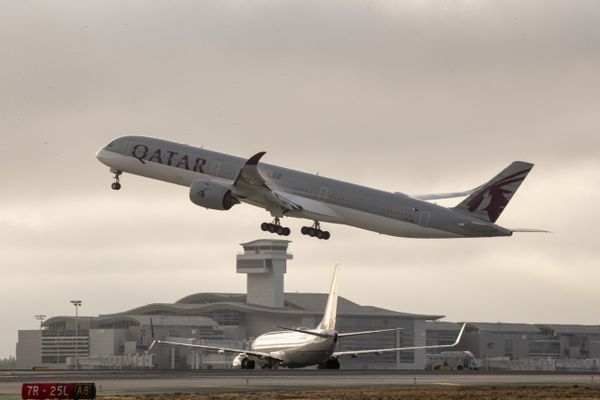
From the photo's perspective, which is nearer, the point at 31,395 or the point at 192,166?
the point at 31,395

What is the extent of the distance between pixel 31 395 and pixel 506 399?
79.0 ft

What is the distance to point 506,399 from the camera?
67.1 meters

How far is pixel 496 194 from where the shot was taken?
103m

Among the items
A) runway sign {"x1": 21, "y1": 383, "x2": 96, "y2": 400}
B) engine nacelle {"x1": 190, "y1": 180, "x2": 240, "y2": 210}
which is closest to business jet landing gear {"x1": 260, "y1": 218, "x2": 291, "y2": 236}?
engine nacelle {"x1": 190, "y1": 180, "x2": 240, "y2": 210}

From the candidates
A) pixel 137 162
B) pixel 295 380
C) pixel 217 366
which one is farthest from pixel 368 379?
pixel 217 366

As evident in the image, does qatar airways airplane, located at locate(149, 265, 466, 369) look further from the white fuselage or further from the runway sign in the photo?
the runway sign

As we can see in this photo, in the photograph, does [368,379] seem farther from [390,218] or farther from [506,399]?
[506,399]

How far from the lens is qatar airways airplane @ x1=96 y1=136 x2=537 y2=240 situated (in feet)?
339

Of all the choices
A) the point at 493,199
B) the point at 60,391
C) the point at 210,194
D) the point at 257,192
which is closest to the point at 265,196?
the point at 257,192

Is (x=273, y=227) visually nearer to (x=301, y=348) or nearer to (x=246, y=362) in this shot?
(x=301, y=348)

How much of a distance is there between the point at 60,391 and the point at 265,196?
53.8m

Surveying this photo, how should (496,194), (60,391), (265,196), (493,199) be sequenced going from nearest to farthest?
1. (60,391)
2. (493,199)
3. (496,194)
4. (265,196)

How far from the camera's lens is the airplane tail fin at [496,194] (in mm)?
102938

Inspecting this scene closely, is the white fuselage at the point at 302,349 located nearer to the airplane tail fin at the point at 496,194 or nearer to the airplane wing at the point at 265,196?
the airplane wing at the point at 265,196
